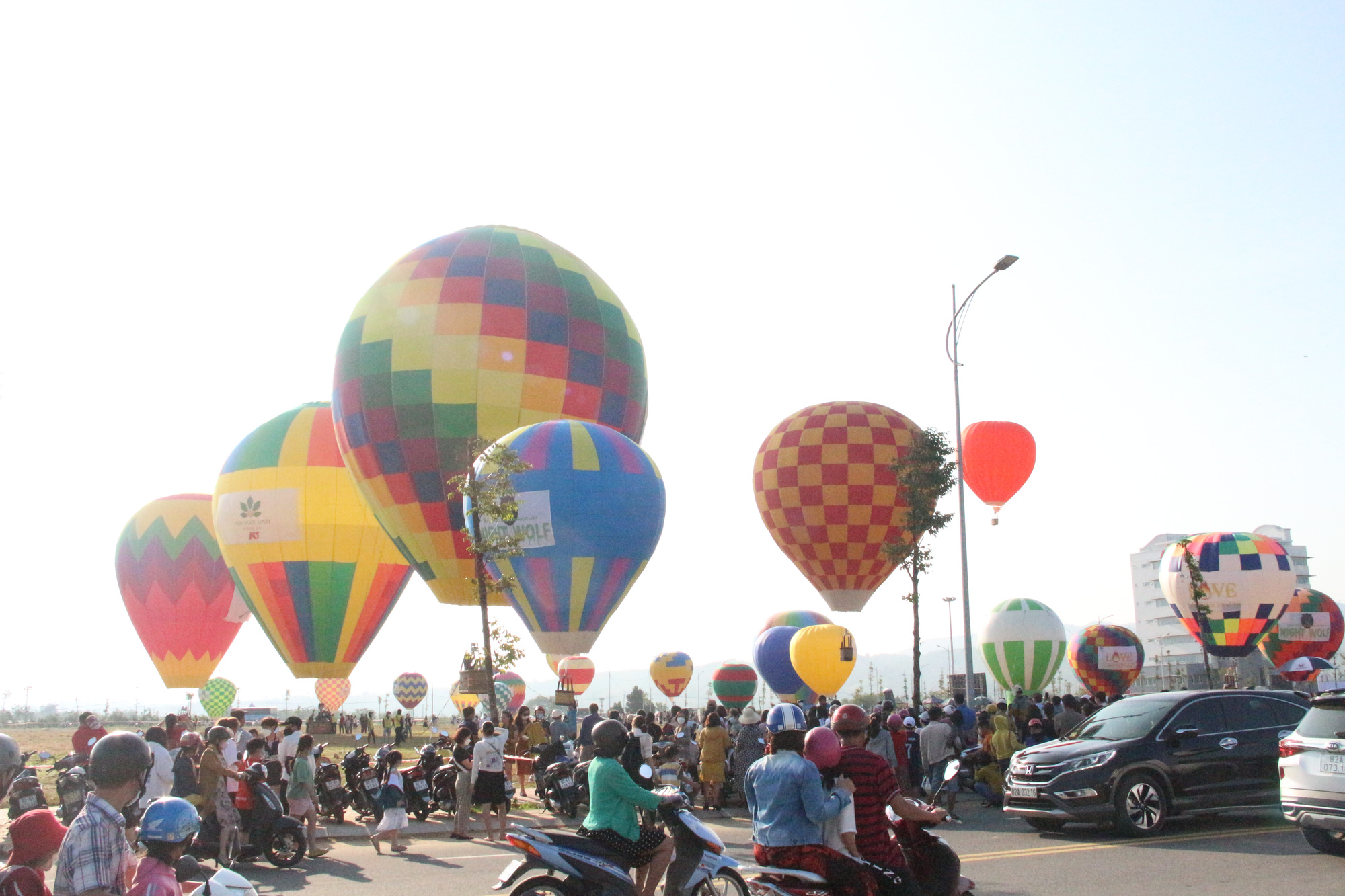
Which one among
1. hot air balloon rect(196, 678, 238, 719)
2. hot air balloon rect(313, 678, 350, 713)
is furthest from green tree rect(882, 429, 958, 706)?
hot air balloon rect(196, 678, 238, 719)

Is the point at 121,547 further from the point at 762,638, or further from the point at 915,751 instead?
the point at 915,751

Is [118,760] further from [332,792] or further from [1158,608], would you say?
[1158,608]

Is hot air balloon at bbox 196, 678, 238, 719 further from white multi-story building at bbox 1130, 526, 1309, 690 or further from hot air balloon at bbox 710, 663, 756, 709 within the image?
white multi-story building at bbox 1130, 526, 1309, 690

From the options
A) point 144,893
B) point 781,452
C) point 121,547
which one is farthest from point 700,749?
point 121,547

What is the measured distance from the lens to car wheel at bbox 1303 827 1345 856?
444 inches

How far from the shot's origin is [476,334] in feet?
98.7

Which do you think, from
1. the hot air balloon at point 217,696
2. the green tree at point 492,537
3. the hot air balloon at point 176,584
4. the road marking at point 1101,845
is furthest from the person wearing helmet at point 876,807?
the hot air balloon at point 217,696

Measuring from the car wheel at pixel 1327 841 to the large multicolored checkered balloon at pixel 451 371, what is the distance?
2139cm

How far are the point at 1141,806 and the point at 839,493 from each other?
2381 cm

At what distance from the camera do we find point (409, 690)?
67438 mm

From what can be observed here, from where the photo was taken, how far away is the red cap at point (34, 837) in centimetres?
483

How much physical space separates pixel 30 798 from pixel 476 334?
23842mm

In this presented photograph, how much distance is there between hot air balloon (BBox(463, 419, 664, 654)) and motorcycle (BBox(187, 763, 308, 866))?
11.9m

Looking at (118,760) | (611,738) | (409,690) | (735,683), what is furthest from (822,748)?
(409,690)
